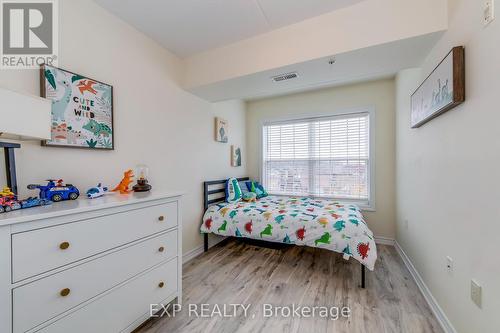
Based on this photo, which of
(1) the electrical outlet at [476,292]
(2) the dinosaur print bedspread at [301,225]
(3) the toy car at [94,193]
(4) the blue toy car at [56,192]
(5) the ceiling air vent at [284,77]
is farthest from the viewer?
(5) the ceiling air vent at [284,77]

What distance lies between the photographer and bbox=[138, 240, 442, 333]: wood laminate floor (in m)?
1.55

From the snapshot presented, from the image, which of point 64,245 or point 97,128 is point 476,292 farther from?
point 97,128

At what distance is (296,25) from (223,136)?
190 cm

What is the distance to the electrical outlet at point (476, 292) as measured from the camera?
1.13 meters

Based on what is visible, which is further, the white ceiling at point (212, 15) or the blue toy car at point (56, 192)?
the white ceiling at point (212, 15)

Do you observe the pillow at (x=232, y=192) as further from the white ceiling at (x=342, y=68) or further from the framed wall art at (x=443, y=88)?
the framed wall art at (x=443, y=88)

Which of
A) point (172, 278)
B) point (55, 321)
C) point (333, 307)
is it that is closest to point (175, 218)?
point (172, 278)

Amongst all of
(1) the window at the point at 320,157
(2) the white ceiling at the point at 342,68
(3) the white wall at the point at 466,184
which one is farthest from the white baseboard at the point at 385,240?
(2) the white ceiling at the point at 342,68

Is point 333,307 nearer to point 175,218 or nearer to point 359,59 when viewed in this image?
point 175,218

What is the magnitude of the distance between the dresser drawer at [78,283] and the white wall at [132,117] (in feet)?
2.36

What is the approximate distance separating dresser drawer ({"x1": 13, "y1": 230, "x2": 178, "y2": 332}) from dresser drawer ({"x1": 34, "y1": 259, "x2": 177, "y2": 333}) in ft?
0.19

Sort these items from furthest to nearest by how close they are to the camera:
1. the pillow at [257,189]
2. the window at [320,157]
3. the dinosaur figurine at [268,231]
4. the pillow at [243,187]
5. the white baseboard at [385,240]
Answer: the pillow at [257,189]
the pillow at [243,187]
the window at [320,157]
the white baseboard at [385,240]
the dinosaur figurine at [268,231]

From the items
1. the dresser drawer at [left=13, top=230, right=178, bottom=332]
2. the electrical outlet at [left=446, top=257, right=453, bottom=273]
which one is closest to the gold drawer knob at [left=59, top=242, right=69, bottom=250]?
the dresser drawer at [left=13, top=230, right=178, bottom=332]

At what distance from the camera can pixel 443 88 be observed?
1.44 metres
